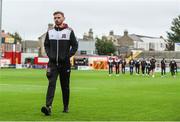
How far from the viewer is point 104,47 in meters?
140

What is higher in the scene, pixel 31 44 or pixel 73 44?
pixel 31 44

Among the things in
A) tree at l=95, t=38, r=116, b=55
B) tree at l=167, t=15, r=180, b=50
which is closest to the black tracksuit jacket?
tree at l=95, t=38, r=116, b=55

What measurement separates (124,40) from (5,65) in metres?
94.2

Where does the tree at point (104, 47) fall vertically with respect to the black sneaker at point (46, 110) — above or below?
above

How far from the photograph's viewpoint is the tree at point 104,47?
455 ft

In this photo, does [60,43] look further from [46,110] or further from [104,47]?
[104,47]

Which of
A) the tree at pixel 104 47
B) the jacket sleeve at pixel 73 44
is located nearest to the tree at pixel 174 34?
the tree at pixel 104 47

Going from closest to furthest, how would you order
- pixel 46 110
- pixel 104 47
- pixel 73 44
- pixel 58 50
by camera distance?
pixel 46 110, pixel 58 50, pixel 73 44, pixel 104 47

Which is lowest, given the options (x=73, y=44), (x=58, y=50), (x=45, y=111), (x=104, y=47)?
(x=45, y=111)

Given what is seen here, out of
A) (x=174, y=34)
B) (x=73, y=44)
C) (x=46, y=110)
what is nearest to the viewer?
(x=46, y=110)

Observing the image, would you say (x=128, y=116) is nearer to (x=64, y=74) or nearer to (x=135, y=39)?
(x=64, y=74)

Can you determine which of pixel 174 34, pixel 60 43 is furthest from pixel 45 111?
pixel 174 34

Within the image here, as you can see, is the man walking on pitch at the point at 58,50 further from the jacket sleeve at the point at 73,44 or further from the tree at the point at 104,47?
the tree at the point at 104,47

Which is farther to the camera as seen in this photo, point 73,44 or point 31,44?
point 31,44
